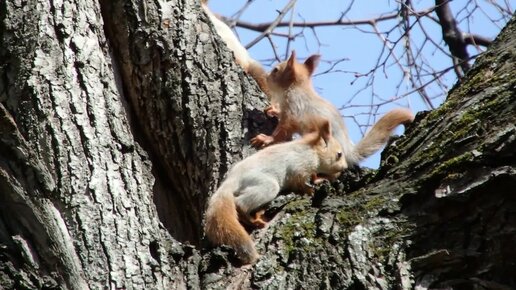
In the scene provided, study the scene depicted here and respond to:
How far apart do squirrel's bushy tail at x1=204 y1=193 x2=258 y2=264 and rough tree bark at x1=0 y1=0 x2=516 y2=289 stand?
49mm

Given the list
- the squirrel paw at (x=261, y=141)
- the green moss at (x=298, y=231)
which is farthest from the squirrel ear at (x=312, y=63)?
the green moss at (x=298, y=231)

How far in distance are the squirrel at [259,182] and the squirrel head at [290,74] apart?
1200 mm

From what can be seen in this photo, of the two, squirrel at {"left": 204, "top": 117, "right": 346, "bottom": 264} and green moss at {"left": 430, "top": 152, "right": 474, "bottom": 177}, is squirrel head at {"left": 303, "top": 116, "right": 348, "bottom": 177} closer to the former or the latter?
squirrel at {"left": 204, "top": 117, "right": 346, "bottom": 264}

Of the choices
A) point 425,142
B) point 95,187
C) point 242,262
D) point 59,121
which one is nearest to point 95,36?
point 59,121

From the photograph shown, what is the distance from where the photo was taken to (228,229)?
3205 mm

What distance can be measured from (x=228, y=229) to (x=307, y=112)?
7.59 ft

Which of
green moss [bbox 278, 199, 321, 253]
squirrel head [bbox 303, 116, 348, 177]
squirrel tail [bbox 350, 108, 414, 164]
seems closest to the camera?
green moss [bbox 278, 199, 321, 253]

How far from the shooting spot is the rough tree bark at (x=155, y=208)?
93.1 inches

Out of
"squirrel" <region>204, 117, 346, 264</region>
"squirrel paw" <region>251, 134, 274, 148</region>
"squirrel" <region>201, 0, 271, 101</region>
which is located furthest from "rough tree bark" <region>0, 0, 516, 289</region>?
"squirrel" <region>201, 0, 271, 101</region>

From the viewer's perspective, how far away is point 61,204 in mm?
2516

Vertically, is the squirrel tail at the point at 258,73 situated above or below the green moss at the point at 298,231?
above

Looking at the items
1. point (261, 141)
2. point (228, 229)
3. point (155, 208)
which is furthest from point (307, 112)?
point (155, 208)

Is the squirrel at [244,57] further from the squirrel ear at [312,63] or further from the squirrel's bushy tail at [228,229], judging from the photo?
the squirrel's bushy tail at [228,229]

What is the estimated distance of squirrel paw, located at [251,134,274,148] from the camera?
4.00 metres
